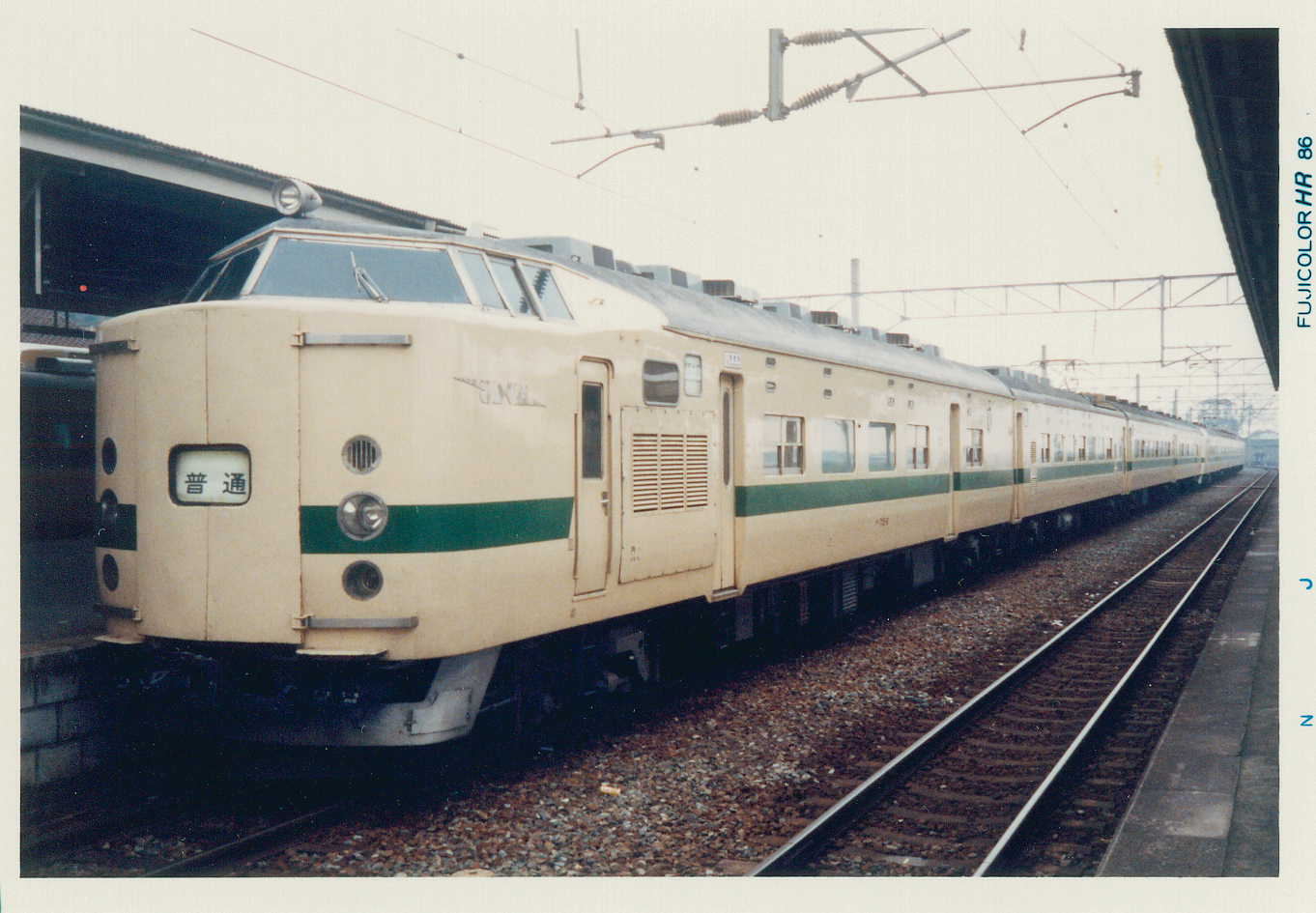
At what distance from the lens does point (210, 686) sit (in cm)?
631

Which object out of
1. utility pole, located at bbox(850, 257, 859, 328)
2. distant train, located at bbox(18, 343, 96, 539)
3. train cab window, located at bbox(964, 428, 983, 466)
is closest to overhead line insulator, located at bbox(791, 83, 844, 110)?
train cab window, located at bbox(964, 428, 983, 466)

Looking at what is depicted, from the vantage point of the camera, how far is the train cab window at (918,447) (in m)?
14.3


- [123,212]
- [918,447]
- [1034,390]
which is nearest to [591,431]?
[123,212]

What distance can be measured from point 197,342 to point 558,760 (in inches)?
140

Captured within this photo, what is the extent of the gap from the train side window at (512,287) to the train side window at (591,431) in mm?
622

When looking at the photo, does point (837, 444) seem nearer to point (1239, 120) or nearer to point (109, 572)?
point (1239, 120)

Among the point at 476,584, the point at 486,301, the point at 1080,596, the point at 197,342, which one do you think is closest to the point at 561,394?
the point at 486,301

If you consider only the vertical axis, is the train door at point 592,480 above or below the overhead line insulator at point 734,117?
below

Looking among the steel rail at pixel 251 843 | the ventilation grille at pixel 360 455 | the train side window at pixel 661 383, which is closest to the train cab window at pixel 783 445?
the train side window at pixel 661 383

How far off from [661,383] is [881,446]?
18.4 feet

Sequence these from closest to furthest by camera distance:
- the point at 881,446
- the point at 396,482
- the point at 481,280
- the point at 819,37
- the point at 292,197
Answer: the point at 396,482 → the point at 481,280 → the point at 292,197 → the point at 819,37 → the point at 881,446

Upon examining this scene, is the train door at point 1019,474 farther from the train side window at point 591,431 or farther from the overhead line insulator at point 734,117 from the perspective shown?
the train side window at point 591,431

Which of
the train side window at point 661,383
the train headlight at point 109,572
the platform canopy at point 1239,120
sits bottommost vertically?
the train headlight at point 109,572

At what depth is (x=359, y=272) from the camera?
6.70 meters
